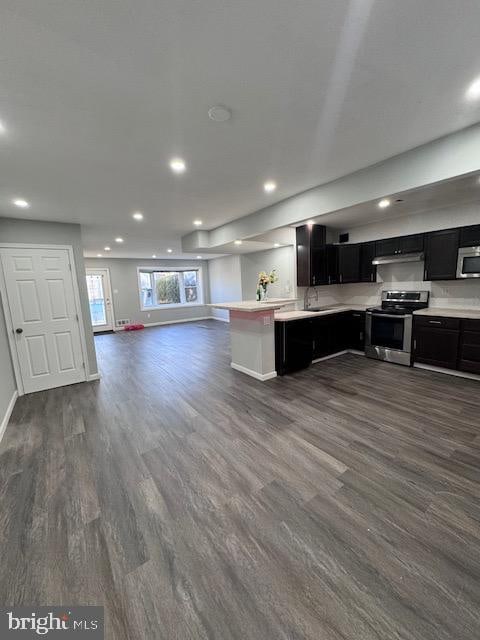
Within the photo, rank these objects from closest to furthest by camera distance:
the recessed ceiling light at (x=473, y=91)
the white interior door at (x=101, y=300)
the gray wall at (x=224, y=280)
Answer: the recessed ceiling light at (x=473, y=91)
the gray wall at (x=224, y=280)
the white interior door at (x=101, y=300)

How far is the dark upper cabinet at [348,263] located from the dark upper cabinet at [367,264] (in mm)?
71

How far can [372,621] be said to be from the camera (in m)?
1.11

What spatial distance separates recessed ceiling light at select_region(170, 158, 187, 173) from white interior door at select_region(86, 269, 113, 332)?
7100mm

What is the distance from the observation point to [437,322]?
12.5 feet

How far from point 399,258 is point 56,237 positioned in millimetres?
5693

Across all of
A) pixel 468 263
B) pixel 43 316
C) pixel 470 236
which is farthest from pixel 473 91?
pixel 43 316

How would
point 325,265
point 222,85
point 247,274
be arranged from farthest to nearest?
point 247,274 → point 325,265 → point 222,85

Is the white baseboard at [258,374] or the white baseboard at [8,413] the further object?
the white baseboard at [258,374]

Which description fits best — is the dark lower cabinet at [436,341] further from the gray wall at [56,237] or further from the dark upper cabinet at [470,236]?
the gray wall at [56,237]

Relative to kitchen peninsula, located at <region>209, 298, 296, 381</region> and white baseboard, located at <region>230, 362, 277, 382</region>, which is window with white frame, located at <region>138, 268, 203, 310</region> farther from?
white baseboard, located at <region>230, 362, 277, 382</region>

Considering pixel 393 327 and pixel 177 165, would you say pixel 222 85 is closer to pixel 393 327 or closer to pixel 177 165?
pixel 177 165

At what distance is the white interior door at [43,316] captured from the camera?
3715 mm

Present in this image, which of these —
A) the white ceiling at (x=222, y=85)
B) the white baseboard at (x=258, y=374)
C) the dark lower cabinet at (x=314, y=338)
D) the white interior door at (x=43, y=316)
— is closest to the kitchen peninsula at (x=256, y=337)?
the white baseboard at (x=258, y=374)

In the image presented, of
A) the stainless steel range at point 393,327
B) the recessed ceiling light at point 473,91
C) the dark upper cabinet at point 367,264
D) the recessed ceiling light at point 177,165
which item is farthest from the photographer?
the dark upper cabinet at point 367,264
